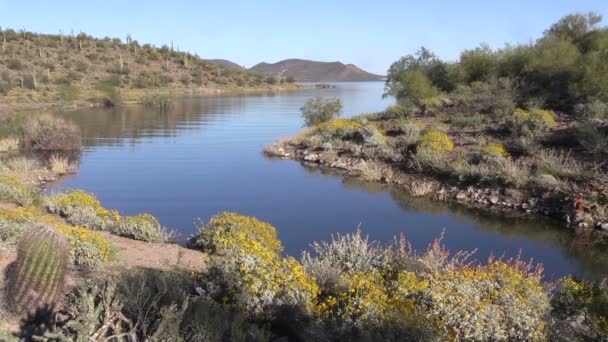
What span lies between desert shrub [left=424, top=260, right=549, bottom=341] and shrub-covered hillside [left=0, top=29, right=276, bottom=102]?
49.5 m

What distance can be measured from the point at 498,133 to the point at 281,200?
12513 millimetres

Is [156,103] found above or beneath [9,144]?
above

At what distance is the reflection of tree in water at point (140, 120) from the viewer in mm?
31031

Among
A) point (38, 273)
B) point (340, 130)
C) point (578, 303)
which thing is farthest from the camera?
point (340, 130)

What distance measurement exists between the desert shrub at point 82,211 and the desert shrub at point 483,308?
308 inches

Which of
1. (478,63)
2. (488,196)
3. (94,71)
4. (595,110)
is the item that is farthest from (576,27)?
(94,71)

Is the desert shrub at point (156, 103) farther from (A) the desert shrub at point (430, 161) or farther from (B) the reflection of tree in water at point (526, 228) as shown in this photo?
(B) the reflection of tree in water at point (526, 228)

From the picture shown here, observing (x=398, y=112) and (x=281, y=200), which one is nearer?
(x=281, y=200)

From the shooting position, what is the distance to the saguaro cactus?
Result: 5797mm

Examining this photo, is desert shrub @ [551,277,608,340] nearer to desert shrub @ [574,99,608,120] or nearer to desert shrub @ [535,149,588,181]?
desert shrub @ [535,149,588,181]

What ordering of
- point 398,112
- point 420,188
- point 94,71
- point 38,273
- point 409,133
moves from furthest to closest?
point 94,71 < point 398,112 < point 409,133 < point 420,188 < point 38,273

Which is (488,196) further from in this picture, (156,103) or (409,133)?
(156,103)

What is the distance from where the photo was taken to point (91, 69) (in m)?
70.2

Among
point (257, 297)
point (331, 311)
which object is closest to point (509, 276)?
point (331, 311)
